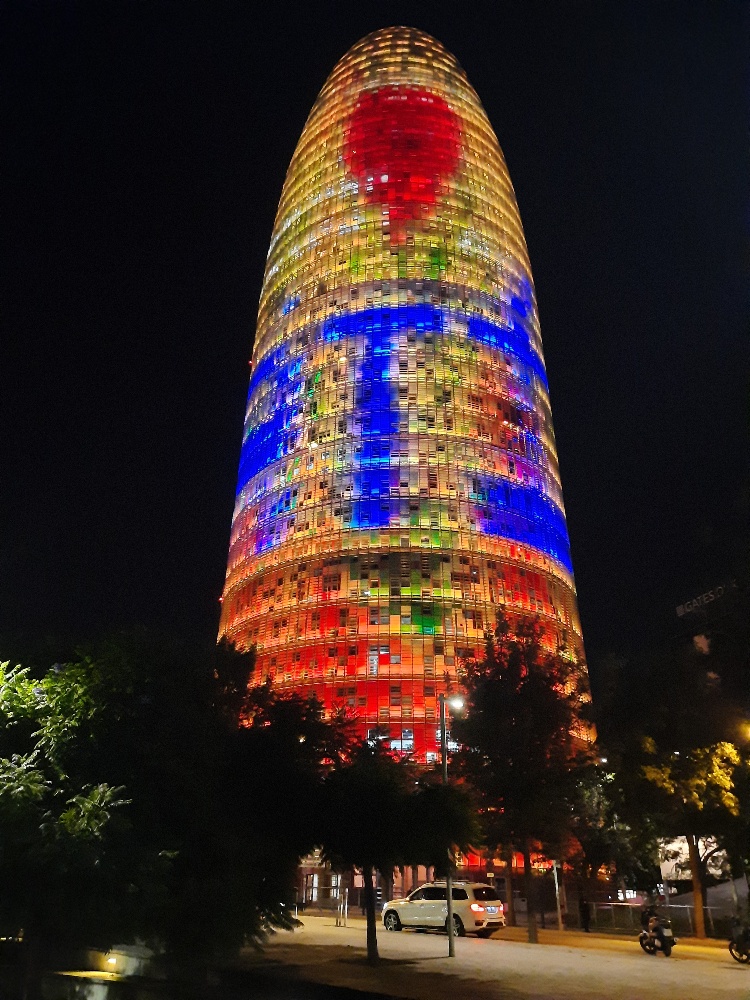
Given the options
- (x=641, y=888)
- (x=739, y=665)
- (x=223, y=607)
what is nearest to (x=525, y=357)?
(x=223, y=607)

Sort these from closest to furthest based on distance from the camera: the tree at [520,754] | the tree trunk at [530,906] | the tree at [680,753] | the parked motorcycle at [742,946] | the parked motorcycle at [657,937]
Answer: the parked motorcycle at [742,946] → the parked motorcycle at [657,937] → the tree trunk at [530,906] → the tree at [680,753] → the tree at [520,754]

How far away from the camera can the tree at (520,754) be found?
3372 cm

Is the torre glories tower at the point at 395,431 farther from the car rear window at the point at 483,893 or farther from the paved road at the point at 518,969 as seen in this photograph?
the paved road at the point at 518,969

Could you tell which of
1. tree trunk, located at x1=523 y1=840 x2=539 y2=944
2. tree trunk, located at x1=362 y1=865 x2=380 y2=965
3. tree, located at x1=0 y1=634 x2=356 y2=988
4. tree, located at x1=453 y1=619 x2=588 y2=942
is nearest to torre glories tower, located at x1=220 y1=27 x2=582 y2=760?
tree, located at x1=453 y1=619 x2=588 y2=942

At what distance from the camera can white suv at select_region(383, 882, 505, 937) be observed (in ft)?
96.0

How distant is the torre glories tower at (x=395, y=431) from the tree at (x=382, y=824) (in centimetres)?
5385

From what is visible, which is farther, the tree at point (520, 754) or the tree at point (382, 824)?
the tree at point (520, 754)

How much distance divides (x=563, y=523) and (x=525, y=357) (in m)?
20.9

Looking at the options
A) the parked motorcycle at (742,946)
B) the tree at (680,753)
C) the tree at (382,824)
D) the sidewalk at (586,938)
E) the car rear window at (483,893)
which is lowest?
the sidewalk at (586,938)

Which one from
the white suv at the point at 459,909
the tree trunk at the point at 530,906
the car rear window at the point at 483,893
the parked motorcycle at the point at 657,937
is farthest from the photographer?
the car rear window at the point at 483,893

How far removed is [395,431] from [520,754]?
192 feet

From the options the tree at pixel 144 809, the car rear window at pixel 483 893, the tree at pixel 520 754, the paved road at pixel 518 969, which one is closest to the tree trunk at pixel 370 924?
the paved road at pixel 518 969

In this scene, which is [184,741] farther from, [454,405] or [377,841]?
[454,405]

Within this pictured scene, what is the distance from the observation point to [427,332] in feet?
314
